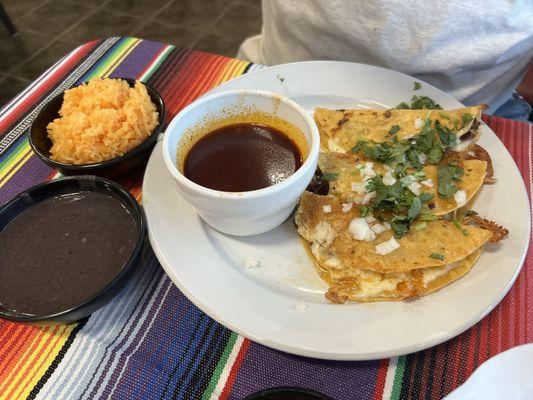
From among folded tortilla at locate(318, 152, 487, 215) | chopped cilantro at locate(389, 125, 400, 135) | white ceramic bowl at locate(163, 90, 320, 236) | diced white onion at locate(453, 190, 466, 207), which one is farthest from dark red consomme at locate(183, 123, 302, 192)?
diced white onion at locate(453, 190, 466, 207)

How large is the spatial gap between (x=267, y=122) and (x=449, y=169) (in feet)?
1.95

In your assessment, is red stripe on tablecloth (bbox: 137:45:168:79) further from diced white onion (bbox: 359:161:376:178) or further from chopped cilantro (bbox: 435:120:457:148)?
chopped cilantro (bbox: 435:120:457:148)

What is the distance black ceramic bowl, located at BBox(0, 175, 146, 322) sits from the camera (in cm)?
106

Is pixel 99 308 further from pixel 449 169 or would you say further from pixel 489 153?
pixel 489 153

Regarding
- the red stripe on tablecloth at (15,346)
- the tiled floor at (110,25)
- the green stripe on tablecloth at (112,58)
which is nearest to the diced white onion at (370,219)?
the red stripe on tablecloth at (15,346)

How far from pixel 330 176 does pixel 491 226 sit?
0.49 m

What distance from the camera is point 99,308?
1.15 meters

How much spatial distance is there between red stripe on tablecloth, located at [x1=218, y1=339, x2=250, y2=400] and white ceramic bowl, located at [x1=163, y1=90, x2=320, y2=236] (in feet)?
1.06

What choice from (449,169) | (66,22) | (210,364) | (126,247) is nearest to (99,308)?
(126,247)

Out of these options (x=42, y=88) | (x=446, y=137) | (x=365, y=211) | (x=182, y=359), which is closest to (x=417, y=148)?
(x=446, y=137)

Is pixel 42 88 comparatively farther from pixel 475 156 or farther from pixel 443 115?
pixel 475 156

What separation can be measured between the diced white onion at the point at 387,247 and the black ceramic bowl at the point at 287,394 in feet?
1.49

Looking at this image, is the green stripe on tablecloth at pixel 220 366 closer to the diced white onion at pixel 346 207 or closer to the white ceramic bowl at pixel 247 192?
the white ceramic bowl at pixel 247 192

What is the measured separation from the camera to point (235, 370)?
1112mm
